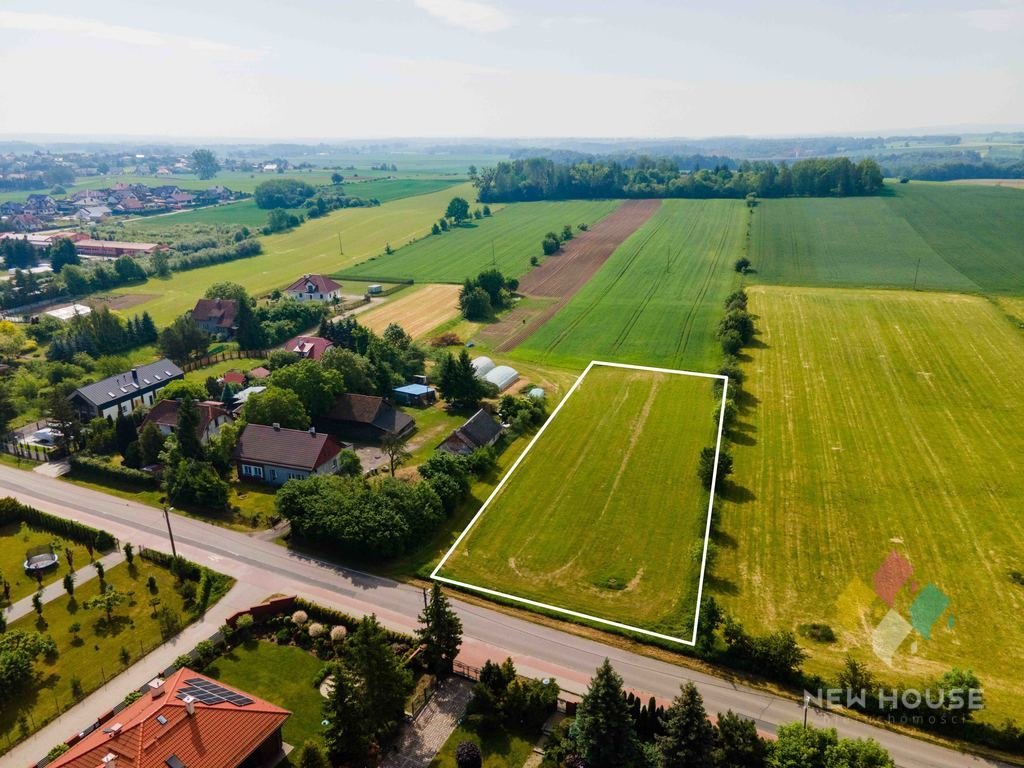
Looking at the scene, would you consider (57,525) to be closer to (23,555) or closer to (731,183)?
(23,555)

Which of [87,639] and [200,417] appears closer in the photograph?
[87,639]

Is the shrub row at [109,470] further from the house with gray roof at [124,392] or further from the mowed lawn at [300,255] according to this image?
the mowed lawn at [300,255]

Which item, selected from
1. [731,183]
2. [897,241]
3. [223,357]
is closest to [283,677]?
[223,357]

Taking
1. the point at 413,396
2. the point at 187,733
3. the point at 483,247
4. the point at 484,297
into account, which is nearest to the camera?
the point at 187,733

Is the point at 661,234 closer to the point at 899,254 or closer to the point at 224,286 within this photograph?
the point at 899,254

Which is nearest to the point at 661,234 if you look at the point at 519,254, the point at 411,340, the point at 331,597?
the point at 519,254

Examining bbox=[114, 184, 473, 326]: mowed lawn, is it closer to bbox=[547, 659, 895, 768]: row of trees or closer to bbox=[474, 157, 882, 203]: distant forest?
bbox=[474, 157, 882, 203]: distant forest

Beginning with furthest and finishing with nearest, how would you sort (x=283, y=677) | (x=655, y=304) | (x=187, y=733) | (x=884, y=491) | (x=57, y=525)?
(x=655, y=304), (x=884, y=491), (x=57, y=525), (x=283, y=677), (x=187, y=733)
